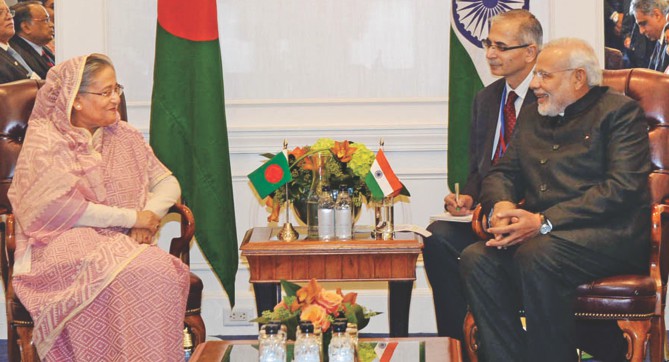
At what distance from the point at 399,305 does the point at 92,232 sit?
1380 mm

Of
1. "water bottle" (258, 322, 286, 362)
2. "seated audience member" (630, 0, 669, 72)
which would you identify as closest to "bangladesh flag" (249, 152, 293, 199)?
"water bottle" (258, 322, 286, 362)

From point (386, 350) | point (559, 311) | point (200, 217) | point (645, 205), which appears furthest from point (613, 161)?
point (200, 217)

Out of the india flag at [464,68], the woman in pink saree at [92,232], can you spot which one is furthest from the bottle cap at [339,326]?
the india flag at [464,68]

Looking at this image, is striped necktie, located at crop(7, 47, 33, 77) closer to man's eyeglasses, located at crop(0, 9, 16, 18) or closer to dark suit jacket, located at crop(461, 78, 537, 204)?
man's eyeglasses, located at crop(0, 9, 16, 18)

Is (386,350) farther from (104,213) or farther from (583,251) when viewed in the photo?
(104,213)

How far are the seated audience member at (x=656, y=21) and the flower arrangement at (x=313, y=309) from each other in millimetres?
2949

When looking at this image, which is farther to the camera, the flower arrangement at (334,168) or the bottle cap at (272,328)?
the flower arrangement at (334,168)

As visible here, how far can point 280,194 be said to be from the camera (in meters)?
4.53

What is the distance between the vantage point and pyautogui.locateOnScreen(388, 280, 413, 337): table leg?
4.40 meters

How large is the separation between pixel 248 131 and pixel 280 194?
116cm

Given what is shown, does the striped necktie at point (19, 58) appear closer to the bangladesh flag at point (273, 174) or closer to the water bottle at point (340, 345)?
the bangladesh flag at point (273, 174)

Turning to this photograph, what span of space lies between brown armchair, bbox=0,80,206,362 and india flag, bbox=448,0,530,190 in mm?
1494

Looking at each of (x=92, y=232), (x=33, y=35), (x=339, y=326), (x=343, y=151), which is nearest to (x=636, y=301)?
(x=343, y=151)

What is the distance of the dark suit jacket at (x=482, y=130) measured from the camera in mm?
4805
